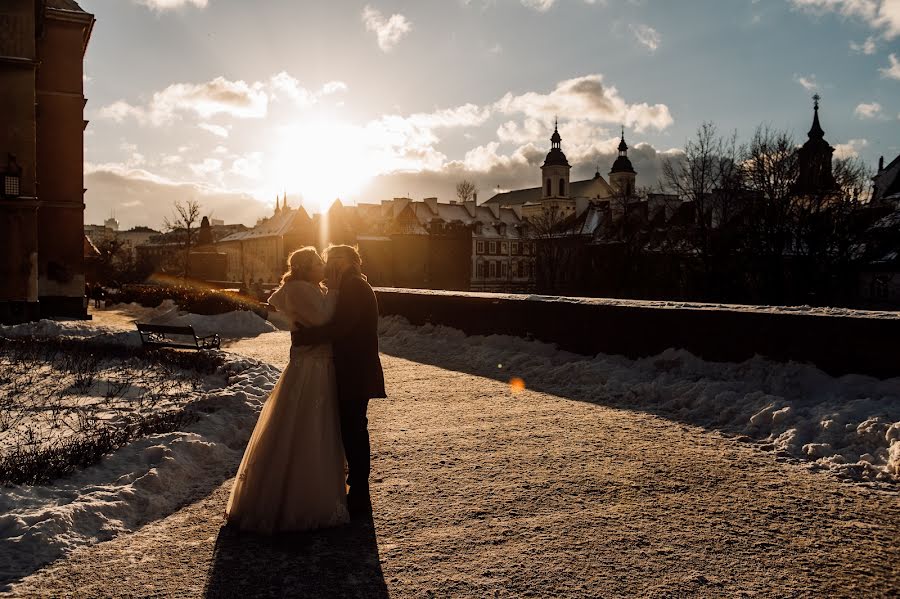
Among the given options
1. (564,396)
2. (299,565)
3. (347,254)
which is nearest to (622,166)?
(564,396)

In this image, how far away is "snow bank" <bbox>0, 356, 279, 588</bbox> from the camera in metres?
4.26

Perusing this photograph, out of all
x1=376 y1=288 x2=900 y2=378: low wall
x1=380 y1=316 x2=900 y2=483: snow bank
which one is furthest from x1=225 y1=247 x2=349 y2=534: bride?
x1=376 y1=288 x2=900 y2=378: low wall

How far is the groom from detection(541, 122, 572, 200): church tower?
10681 centimetres

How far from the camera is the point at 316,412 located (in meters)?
4.88

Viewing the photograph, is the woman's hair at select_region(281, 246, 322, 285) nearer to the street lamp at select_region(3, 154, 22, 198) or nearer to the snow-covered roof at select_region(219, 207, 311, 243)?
the street lamp at select_region(3, 154, 22, 198)

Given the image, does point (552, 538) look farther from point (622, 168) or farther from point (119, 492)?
point (622, 168)

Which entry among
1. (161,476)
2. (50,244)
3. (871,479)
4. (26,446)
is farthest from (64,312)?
(871,479)

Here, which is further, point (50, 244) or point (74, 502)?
point (50, 244)

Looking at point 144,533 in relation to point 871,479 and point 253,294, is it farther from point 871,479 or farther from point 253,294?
point 253,294

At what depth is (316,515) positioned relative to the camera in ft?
15.5

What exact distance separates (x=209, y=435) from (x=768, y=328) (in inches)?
298

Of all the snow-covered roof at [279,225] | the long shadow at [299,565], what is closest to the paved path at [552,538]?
the long shadow at [299,565]

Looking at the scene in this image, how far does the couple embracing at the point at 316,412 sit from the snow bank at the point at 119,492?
2.78 feet

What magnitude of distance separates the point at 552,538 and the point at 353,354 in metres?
2.01
